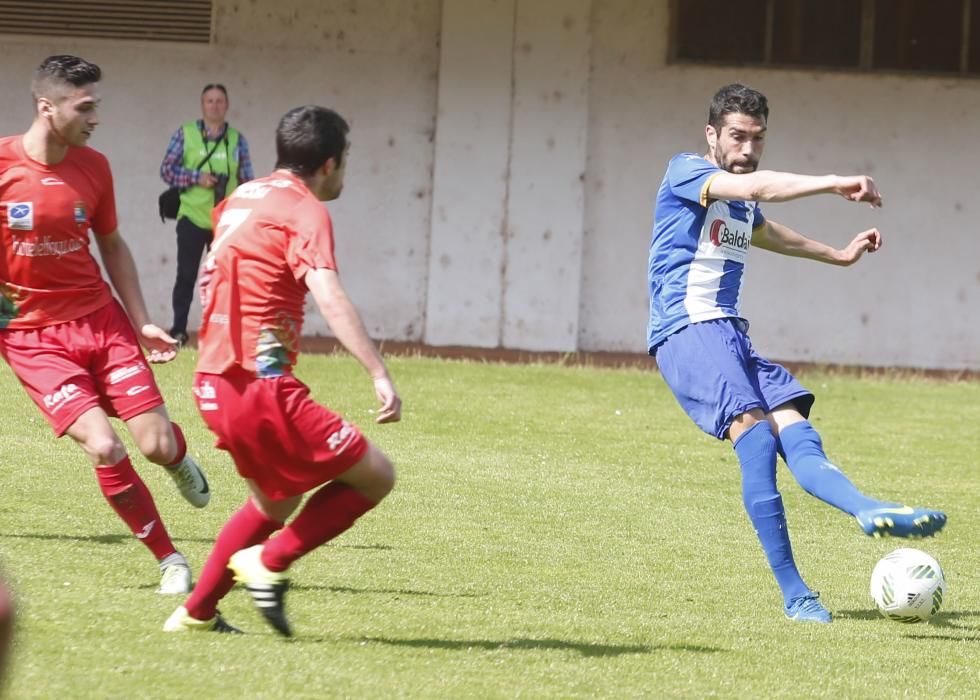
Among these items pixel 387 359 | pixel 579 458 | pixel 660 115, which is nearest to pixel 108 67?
pixel 387 359

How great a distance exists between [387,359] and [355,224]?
2.34 m

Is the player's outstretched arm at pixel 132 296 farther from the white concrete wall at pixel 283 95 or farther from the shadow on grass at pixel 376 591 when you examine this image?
the white concrete wall at pixel 283 95

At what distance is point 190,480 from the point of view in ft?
19.7

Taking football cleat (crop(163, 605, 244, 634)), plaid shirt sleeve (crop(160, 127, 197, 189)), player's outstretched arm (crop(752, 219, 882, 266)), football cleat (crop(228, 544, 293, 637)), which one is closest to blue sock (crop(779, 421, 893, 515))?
player's outstretched arm (crop(752, 219, 882, 266))

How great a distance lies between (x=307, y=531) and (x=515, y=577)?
165cm

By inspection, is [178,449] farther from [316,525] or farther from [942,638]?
[942,638]

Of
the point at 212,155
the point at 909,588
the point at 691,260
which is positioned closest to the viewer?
the point at 909,588

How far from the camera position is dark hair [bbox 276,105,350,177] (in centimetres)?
466

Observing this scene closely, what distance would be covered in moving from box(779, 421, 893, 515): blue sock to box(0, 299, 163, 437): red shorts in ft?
7.43

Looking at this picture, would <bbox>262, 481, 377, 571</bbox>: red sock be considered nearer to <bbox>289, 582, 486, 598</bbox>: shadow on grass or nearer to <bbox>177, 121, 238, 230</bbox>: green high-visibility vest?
<bbox>289, 582, 486, 598</bbox>: shadow on grass

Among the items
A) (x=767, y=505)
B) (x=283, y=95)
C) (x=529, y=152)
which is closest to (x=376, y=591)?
(x=767, y=505)

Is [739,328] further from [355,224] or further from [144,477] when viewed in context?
[355,224]

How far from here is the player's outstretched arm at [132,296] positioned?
5715 millimetres

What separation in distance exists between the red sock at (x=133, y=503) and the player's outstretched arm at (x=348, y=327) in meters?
1.45
